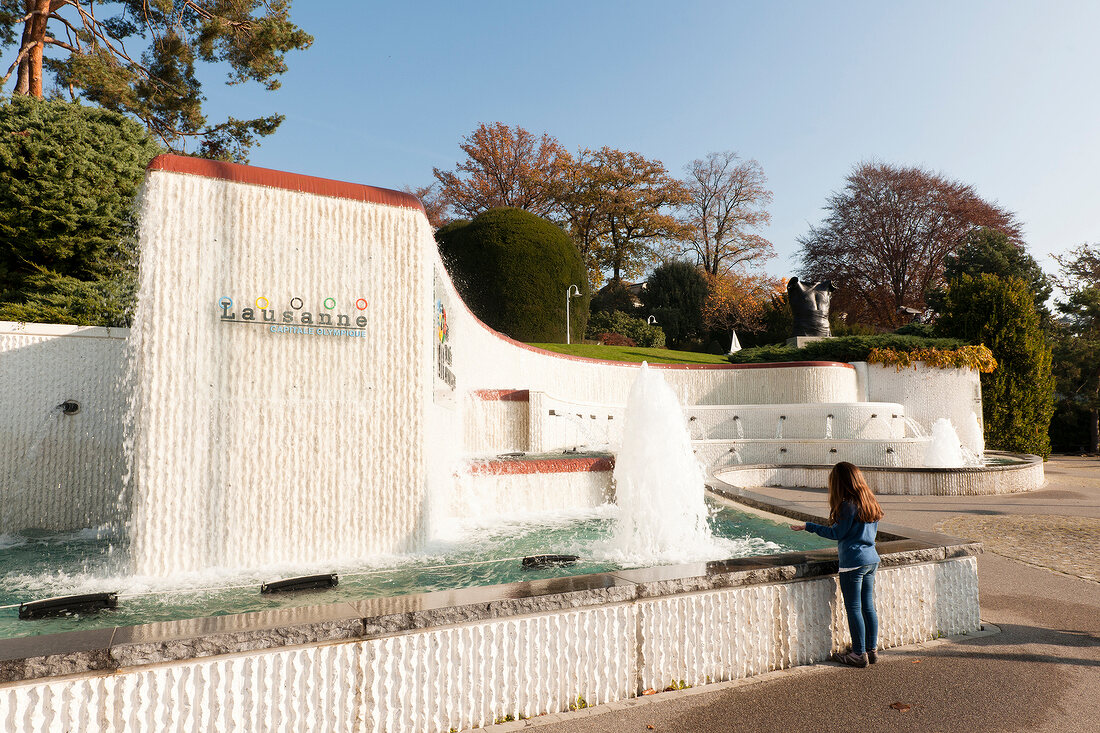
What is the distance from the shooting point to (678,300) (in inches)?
1324

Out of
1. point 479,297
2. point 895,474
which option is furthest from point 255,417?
point 479,297

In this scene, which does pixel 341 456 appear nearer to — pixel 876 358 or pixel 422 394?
pixel 422 394

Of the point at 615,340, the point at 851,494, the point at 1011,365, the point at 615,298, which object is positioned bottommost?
the point at 851,494

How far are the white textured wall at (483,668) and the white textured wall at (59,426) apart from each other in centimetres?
583

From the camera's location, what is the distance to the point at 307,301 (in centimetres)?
501

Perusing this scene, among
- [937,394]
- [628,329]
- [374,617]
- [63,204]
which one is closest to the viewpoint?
[374,617]

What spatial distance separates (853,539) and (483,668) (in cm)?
228

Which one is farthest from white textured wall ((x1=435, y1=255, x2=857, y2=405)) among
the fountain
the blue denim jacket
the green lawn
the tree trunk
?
the tree trunk

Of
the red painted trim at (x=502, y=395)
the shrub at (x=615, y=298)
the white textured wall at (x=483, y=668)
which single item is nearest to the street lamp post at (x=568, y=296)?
the red painted trim at (x=502, y=395)

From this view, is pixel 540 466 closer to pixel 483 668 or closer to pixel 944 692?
pixel 483 668

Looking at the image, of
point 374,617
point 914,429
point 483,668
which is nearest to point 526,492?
point 483,668

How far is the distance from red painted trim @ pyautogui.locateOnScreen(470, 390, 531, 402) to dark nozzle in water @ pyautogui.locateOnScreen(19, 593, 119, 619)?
24.8 ft

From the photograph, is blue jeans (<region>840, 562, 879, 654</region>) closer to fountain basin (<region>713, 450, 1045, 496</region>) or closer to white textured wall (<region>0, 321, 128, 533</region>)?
fountain basin (<region>713, 450, 1045, 496</region>)

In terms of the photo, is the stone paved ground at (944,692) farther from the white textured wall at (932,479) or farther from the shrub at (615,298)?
the shrub at (615,298)
